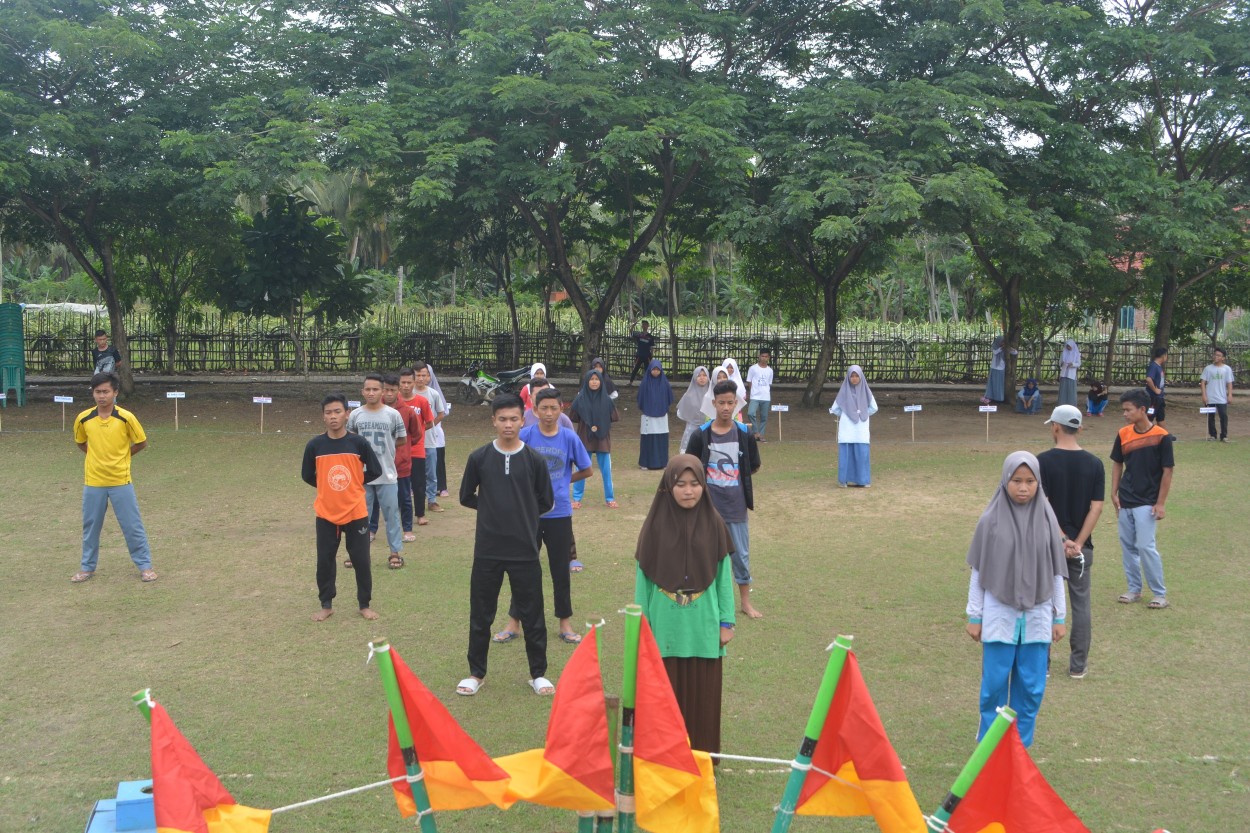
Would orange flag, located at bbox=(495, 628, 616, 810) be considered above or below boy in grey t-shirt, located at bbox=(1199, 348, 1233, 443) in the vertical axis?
below

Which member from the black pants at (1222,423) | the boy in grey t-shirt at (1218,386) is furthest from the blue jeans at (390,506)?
the black pants at (1222,423)

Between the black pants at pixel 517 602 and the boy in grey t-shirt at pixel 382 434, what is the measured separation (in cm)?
277

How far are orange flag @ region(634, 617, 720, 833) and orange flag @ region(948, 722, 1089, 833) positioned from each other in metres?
0.85

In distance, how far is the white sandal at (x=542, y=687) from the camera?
6285 millimetres

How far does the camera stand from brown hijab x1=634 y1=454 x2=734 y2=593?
509 cm

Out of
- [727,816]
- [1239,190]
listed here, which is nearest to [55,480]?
[727,816]

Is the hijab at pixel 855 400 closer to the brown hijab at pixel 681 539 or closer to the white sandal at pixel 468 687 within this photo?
the white sandal at pixel 468 687

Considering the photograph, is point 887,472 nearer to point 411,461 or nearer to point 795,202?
point 795,202

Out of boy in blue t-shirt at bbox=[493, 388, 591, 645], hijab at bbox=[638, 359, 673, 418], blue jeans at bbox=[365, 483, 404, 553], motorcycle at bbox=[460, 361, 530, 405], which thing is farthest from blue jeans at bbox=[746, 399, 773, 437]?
boy in blue t-shirt at bbox=[493, 388, 591, 645]

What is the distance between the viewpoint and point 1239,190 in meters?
22.7

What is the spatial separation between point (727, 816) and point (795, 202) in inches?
533

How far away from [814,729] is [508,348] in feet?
80.3

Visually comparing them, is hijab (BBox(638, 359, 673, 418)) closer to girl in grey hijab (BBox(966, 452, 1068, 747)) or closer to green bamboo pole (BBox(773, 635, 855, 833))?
girl in grey hijab (BBox(966, 452, 1068, 747))

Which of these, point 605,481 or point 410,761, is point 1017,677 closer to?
point 410,761
